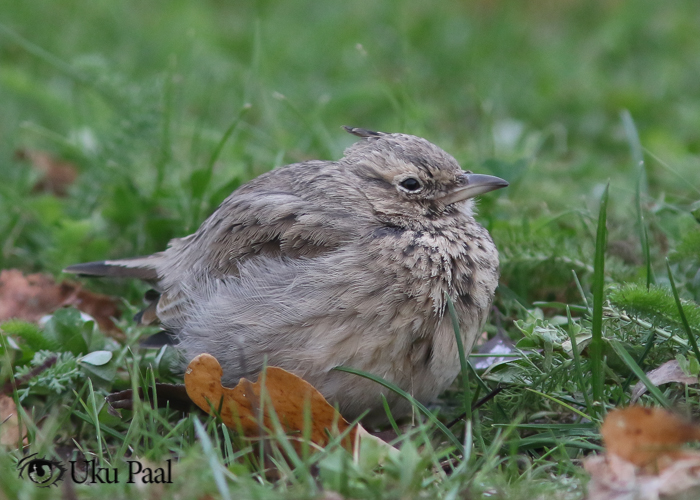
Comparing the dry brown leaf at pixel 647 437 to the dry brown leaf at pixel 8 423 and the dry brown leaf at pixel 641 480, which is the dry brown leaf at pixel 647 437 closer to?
the dry brown leaf at pixel 641 480

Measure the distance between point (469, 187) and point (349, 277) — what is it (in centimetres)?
82

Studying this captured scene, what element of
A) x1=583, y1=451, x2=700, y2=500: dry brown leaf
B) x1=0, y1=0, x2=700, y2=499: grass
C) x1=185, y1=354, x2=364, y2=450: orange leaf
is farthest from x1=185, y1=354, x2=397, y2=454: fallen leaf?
x1=583, y1=451, x2=700, y2=500: dry brown leaf

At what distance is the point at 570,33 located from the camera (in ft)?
31.6

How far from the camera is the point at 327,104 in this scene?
720cm

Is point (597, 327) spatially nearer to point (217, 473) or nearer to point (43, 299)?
point (217, 473)

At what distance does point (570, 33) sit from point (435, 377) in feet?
22.4

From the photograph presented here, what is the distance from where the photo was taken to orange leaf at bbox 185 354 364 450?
3.41 m

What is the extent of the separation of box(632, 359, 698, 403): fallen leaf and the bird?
0.77 meters

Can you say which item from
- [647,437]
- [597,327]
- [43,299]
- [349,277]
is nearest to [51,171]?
[43,299]

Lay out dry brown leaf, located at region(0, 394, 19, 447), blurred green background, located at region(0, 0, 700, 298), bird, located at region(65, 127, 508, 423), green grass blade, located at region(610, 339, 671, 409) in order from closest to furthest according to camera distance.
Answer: green grass blade, located at region(610, 339, 671, 409) < dry brown leaf, located at region(0, 394, 19, 447) < bird, located at region(65, 127, 508, 423) < blurred green background, located at region(0, 0, 700, 298)

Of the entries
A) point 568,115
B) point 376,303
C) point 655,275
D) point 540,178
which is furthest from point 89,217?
Answer: point 568,115

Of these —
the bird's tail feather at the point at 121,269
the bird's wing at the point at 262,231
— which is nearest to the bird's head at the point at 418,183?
the bird's wing at the point at 262,231

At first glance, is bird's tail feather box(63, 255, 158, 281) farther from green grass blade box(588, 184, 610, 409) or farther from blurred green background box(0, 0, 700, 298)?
green grass blade box(588, 184, 610, 409)

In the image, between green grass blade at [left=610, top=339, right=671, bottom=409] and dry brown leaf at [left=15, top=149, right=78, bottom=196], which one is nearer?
green grass blade at [left=610, top=339, right=671, bottom=409]
